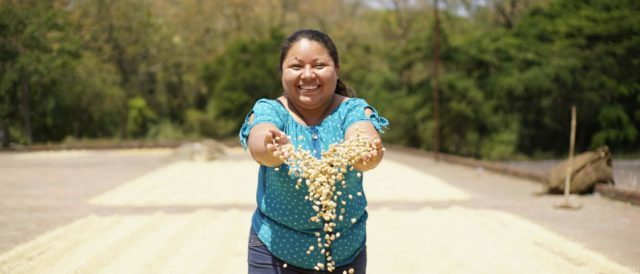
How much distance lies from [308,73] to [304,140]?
0.69ft

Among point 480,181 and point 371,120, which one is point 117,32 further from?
point 371,120

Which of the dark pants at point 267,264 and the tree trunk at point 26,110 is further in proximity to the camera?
the tree trunk at point 26,110

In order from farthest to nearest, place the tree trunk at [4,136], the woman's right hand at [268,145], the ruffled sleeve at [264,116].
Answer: the tree trunk at [4,136] < the ruffled sleeve at [264,116] < the woman's right hand at [268,145]

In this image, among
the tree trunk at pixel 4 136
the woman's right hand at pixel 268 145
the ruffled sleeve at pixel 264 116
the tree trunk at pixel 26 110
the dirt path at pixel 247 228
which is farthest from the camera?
the tree trunk at pixel 26 110

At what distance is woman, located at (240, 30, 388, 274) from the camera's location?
2086 millimetres

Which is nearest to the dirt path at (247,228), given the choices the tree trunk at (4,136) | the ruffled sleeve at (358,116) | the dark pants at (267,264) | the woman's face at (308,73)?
the dark pants at (267,264)

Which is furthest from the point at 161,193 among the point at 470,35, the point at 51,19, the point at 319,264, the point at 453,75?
the point at 51,19

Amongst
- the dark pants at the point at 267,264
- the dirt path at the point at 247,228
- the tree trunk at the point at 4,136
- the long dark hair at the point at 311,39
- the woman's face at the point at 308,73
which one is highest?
the long dark hair at the point at 311,39

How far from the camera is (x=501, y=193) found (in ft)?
32.1

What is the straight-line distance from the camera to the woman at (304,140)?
2.09m

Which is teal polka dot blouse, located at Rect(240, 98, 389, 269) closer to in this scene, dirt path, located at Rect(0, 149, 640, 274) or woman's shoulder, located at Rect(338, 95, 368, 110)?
woman's shoulder, located at Rect(338, 95, 368, 110)

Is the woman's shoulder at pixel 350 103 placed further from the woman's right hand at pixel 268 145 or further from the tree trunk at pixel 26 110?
the tree trunk at pixel 26 110

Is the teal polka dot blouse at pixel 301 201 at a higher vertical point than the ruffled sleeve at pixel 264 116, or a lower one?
lower

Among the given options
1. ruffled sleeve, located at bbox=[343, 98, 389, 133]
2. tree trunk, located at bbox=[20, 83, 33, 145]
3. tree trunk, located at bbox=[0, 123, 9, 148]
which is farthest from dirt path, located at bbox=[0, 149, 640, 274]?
tree trunk, located at bbox=[20, 83, 33, 145]
